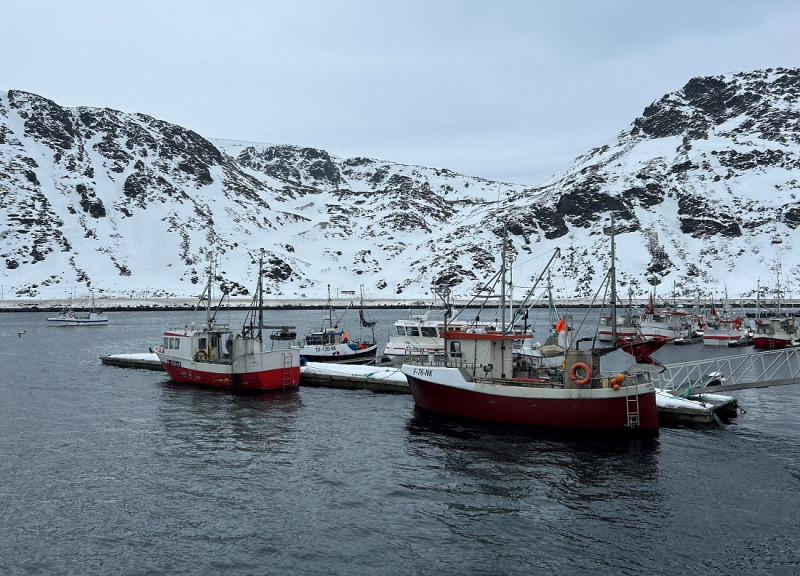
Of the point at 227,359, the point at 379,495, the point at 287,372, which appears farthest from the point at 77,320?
the point at 379,495

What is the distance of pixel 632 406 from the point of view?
1192 inches

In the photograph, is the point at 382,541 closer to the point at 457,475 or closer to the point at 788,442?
the point at 457,475

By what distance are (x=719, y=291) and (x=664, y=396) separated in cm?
17380

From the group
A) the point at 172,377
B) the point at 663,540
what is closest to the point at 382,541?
the point at 663,540

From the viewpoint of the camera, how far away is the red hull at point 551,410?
3038cm

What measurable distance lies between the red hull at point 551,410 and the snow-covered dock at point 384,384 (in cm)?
332

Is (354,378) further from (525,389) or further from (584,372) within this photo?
(584,372)

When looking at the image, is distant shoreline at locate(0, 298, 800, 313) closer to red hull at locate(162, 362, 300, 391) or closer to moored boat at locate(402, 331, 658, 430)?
red hull at locate(162, 362, 300, 391)

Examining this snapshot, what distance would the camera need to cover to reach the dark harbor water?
17672 mm

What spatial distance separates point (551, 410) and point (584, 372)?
2.53m

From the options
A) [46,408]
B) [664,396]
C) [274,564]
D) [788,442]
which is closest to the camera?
[274,564]

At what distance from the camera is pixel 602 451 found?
92.1ft

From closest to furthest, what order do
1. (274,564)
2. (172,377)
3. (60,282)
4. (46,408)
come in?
1. (274,564)
2. (46,408)
3. (172,377)
4. (60,282)

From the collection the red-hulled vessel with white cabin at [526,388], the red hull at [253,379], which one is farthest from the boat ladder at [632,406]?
the red hull at [253,379]
